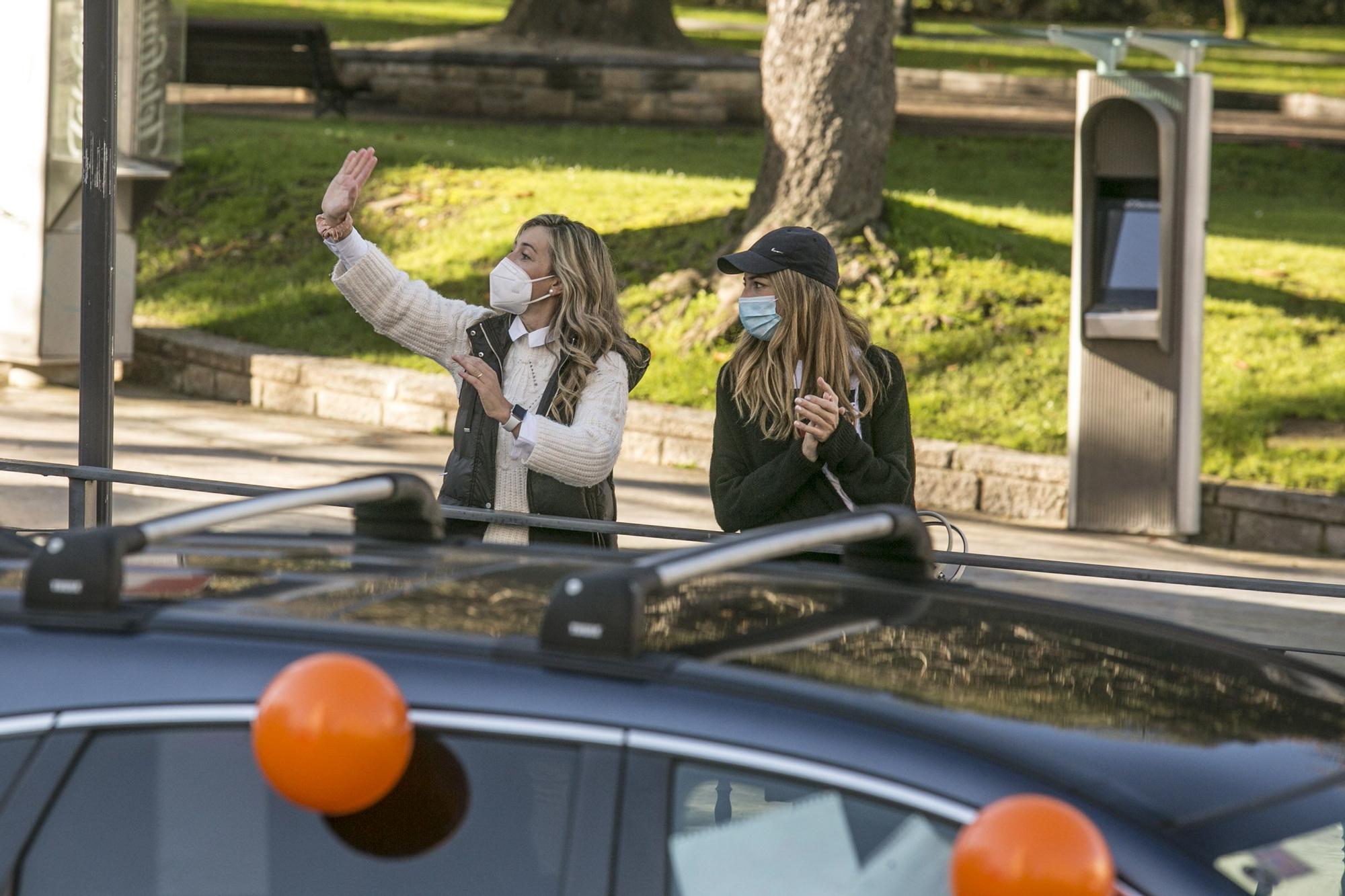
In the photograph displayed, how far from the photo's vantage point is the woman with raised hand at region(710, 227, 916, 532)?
4.17m

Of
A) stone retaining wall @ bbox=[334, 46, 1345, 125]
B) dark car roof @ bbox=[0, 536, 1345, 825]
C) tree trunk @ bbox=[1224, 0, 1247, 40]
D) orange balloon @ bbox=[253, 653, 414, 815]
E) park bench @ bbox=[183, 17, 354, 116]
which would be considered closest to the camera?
orange balloon @ bbox=[253, 653, 414, 815]

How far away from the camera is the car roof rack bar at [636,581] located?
1887mm

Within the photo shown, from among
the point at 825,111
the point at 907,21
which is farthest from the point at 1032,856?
the point at 907,21

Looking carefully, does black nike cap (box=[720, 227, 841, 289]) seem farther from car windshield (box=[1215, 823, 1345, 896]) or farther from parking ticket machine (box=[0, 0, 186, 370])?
parking ticket machine (box=[0, 0, 186, 370])

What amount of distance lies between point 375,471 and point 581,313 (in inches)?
174

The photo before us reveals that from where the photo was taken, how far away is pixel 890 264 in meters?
11.3

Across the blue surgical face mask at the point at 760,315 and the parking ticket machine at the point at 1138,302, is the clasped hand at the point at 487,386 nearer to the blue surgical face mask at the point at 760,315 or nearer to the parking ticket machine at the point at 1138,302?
the blue surgical face mask at the point at 760,315

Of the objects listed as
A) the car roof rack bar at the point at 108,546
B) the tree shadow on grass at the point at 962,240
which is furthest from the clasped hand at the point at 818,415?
the tree shadow on grass at the point at 962,240

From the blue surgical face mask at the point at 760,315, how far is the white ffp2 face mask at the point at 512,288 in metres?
0.51

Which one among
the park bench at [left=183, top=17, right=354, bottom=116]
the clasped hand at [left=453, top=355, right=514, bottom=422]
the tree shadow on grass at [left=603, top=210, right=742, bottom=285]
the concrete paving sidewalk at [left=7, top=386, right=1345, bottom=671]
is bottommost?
the concrete paving sidewalk at [left=7, top=386, right=1345, bottom=671]

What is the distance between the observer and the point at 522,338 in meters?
4.41

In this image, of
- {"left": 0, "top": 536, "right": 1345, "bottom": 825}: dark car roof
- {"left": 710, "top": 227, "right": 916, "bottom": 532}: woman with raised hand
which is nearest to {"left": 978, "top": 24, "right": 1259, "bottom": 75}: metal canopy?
{"left": 710, "top": 227, "right": 916, "bottom": 532}: woman with raised hand

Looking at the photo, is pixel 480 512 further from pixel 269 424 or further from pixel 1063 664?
pixel 269 424

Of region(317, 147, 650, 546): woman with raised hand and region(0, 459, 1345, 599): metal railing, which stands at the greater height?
region(317, 147, 650, 546): woman with raised hand
